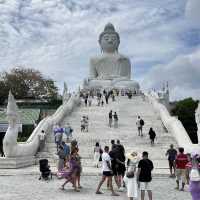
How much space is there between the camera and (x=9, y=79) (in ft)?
192

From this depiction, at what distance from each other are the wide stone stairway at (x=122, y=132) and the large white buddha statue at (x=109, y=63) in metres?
15.3

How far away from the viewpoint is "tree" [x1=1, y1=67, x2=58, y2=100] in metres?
58.7

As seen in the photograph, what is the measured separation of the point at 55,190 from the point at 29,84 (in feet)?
161

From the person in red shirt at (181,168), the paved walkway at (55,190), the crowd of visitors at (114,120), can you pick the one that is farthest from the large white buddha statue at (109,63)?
the person in red shirt at (181,168)

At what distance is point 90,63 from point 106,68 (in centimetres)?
237

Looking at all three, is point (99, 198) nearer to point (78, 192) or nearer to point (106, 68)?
point (78, 192)

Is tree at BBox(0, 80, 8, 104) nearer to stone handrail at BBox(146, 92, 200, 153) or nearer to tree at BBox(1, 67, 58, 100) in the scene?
tree at BBox(1, 67, 58, 100)

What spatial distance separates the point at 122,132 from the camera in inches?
1064

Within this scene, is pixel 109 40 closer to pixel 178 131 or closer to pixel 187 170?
pixel 178 131

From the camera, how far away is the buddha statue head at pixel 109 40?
199 ft

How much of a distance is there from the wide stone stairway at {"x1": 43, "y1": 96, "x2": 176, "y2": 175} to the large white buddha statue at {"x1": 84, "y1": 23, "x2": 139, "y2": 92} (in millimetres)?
15318

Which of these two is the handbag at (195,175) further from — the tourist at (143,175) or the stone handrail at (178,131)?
the stone handrail at (178,131)

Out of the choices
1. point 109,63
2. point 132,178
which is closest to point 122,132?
point 132,178

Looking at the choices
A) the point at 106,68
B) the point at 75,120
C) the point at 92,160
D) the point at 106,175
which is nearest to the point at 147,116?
the point at 75,120
